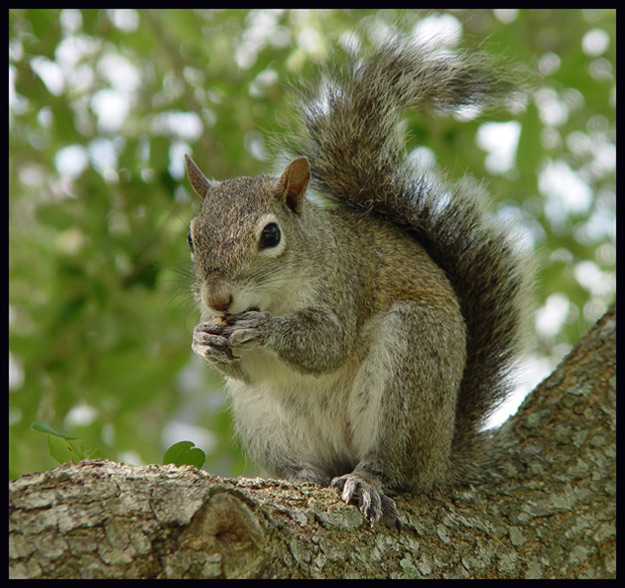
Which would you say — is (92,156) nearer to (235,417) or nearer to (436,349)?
(235,417)

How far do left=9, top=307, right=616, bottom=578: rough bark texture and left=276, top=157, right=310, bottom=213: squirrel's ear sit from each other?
113cm

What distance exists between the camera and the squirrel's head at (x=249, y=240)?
228cm

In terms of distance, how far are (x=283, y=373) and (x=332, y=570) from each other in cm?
96

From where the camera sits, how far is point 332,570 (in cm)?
172

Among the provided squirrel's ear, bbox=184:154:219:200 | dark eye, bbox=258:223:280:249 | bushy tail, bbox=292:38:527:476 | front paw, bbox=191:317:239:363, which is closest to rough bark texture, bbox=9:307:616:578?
bushy tail, bbox=292:38:527:476

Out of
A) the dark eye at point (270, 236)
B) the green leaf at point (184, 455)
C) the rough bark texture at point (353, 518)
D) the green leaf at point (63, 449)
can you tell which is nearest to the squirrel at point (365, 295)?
the dark eye at point (270, 236)

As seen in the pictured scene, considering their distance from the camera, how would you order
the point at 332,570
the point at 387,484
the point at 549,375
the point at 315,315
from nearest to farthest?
the point at 332,570 < the point at 387,484 < the point at 315,315 < the point at 549,375

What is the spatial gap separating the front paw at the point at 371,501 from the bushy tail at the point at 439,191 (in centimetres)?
78

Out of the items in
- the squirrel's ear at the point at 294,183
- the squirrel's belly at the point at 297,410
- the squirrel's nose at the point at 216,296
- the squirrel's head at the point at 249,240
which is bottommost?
the squirrel's belly at the point at 297,410

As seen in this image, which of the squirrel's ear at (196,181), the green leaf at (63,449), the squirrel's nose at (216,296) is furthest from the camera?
the squirrel's ear at (196,181)

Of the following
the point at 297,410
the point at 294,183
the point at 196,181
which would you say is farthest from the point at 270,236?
the point at 297,410

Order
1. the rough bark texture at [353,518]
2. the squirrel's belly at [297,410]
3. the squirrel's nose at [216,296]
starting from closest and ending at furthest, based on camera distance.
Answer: the rough bark texture at [353,518] < the squirrel's nose at [216,296] < the squirrel's belly at [297,410]

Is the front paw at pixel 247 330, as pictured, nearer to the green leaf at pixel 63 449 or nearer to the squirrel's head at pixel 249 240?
the squirrel's head at pixel 249 240
